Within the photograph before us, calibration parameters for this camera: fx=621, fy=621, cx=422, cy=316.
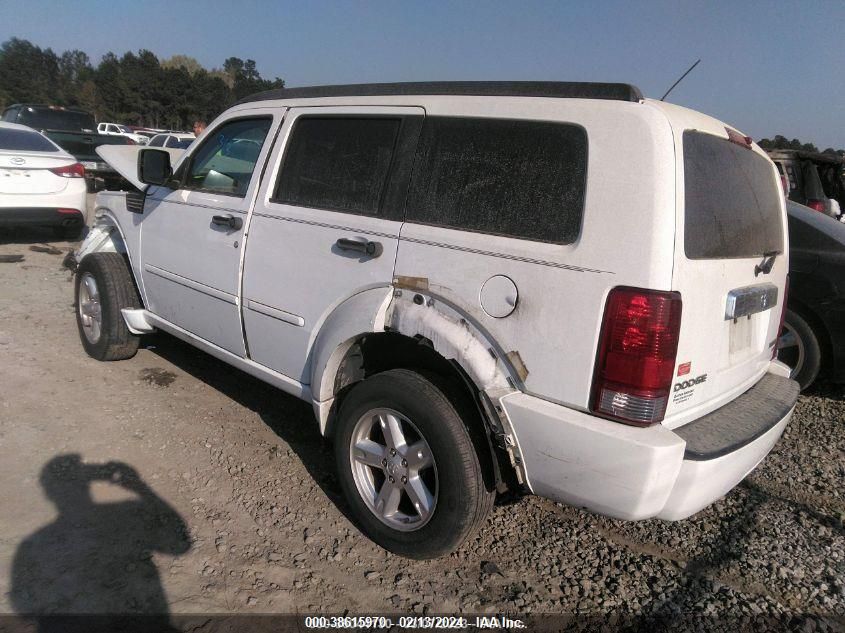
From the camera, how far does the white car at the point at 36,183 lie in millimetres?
7762

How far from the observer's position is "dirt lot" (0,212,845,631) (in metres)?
2.58

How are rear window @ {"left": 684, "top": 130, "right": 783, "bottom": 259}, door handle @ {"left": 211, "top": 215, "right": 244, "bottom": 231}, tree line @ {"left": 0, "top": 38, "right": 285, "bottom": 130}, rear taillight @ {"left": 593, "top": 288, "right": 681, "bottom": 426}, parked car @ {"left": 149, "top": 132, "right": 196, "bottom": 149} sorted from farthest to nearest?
tree line @ {"left": 0, "top": 38, "right": 285, "bottom": 130} → parked car @ {"left": 149, "top": 132, "right": 196, "bottom": 149} → door handle @ {"left": 211, "top": 215, "right": 244, "bottom": 231} → rear window @ {"left": 684, "top": 130, "right": 783, "bottom": 259} → rear taillight @ {"left": 593, "top": 288, "right": 681, "bottom": 426}

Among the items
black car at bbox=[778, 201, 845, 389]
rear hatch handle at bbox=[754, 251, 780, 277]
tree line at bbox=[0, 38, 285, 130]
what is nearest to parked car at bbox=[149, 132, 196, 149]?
black car at bbox=[778, 201, 845, 389]

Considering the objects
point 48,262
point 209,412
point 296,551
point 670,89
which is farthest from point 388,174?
point 48,262

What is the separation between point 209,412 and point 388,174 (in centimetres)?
225

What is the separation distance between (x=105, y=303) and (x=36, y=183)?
458 centimetres

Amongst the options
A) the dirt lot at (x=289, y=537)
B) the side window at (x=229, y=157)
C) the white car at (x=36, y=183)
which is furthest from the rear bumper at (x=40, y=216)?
the side window at (x=229, y=157)

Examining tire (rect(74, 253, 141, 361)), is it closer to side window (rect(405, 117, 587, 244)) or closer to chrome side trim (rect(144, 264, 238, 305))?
chrome side trim (rect(144, 264, 238, 305))

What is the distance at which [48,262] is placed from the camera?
26.0 feet

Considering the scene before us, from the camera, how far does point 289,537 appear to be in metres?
2.95

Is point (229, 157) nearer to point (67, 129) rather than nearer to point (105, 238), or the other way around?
point (105, 238)

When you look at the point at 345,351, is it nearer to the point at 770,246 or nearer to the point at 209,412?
the point at 209,412

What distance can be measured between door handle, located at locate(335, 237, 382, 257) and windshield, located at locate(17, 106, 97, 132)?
48.2ft

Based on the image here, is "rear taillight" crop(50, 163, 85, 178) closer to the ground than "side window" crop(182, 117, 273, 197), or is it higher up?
closer to the ground
